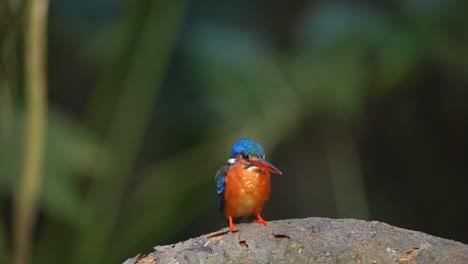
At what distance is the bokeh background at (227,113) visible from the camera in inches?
155

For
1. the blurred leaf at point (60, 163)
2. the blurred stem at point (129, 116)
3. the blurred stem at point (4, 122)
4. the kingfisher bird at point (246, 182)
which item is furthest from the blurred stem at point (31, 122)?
the kingfisher bird at point (246, 182)

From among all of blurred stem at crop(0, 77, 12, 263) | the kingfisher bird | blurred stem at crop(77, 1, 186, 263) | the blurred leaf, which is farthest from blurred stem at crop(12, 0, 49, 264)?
the kingfisher bird

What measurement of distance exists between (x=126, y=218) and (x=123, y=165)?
1.09ft

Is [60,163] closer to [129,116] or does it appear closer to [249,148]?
[129,116]

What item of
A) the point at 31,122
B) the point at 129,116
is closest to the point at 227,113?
the point at 129,116

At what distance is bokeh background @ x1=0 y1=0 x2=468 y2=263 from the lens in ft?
12.9

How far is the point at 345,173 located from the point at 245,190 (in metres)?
2.41

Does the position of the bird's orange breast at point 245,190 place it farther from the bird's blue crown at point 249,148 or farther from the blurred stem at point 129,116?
the blurred stem at point 129,116

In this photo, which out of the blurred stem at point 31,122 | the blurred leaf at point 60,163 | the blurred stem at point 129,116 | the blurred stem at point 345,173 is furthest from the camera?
the blurred stem at point 345,173

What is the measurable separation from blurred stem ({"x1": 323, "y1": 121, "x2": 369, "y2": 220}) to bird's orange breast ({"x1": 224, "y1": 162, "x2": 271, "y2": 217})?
214 cm

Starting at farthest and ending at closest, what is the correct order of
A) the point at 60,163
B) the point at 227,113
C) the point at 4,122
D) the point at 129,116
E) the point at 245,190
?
the point at 227,113 < the point at 129,116 < the point at 60,163 < the point at 4,122 < the point at 245,190

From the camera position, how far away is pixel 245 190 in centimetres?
225

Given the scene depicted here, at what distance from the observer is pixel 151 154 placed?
5.20 m

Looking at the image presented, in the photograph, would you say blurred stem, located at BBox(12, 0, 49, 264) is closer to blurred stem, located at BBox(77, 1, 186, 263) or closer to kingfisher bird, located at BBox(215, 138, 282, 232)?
blurred stem, located at BBox(77, 1, 186, 263)
